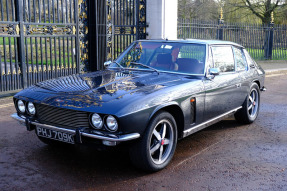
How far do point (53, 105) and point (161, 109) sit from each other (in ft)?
4.22

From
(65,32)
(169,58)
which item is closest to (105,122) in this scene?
(169,58)

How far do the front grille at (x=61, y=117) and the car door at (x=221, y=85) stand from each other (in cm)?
196

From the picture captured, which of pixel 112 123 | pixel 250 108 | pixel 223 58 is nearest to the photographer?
pixel 112 123

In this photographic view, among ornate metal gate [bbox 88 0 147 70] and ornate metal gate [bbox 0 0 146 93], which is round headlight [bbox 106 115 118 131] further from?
ornate metal gate [bbox 88 0 147 70]

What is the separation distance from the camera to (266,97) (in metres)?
9.58

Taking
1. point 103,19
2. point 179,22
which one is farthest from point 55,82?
point 179,22

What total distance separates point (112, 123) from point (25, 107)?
1.36m

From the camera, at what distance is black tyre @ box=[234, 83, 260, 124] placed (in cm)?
623

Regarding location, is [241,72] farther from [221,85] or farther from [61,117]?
[61,117]

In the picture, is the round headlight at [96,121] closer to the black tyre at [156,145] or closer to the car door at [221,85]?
the black tyre at [156,145]

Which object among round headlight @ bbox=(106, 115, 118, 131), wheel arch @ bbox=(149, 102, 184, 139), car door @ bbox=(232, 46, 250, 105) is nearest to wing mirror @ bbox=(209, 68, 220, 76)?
wheel arch @ bbox=(149, 102, 184, 139)

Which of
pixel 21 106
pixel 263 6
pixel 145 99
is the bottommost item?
pixel 21 106

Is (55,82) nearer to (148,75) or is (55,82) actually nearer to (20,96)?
(20,96)

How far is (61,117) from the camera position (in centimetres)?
390
